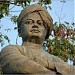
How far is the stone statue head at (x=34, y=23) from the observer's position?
15.4 feet

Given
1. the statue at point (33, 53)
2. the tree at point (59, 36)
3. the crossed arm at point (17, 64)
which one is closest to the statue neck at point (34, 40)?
the statue at point (33, 53)

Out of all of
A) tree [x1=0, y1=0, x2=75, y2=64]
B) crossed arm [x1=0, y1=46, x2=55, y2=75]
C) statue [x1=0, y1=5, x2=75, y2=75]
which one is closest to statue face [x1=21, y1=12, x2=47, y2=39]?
statue [x1=0, y1=5, x2=75, y2=75]

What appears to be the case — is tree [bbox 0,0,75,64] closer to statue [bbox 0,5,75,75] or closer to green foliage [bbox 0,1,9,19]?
green foliage [bbox 0,1,9,19]

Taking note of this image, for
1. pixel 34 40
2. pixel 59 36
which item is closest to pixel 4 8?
pixel 59 36

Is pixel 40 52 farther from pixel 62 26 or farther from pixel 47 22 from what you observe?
pixel 62 26

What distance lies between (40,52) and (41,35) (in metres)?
0.17

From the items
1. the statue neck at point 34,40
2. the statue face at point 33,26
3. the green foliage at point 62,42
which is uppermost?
the statue face at point 33,26

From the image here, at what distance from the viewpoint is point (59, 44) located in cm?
961

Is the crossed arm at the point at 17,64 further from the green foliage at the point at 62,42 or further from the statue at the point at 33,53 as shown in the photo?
the green foliage at the point at 62,42

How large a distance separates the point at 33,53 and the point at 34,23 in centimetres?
30

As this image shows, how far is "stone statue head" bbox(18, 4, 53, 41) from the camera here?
15.4 feet

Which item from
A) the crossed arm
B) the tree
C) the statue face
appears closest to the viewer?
the crossed arm

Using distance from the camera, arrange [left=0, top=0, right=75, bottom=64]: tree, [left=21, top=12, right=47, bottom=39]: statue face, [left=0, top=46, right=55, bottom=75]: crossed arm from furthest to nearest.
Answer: [left=0, top=0, right=75, bottom=64]: tree → [left=21, top=12, right=47, bottom=39]: statue face → [left=0, top=46, right=55, bottom=75]: crossed arm

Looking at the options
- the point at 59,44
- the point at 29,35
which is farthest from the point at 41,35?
the point at 59,44
